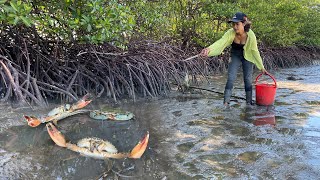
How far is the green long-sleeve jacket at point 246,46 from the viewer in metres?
5.23

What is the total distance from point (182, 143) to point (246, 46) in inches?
87.1

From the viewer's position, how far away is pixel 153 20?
24.7 ft

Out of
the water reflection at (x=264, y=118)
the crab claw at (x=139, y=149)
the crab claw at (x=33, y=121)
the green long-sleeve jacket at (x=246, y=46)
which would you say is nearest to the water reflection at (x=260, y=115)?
the water reflection at (x=264, y=118)

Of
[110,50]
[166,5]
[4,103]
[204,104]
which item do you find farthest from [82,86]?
[166,5]

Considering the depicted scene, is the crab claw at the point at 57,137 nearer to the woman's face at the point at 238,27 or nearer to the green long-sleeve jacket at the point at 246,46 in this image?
the green long-sleeve jacket at the point at 246,46

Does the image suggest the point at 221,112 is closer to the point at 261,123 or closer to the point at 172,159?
the point at 261,123

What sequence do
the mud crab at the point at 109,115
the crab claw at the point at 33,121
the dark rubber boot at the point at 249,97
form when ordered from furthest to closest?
the dark rubber boot at the point at 249,97, the mud crab at the point at 109,115, the crab claw at the point at 33,121

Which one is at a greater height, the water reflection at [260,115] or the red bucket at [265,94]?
the red bucket at [265,94]

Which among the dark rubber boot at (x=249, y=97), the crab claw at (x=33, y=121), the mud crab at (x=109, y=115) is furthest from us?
the dark rubber boot at (x=249, y=97)

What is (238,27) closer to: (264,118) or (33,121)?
(264,118)

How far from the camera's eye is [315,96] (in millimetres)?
6859

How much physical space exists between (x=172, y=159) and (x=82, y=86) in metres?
2.77

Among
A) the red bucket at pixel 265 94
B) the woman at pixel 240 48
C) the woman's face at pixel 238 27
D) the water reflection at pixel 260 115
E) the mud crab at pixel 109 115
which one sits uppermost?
the woman's face at pixel 238 27

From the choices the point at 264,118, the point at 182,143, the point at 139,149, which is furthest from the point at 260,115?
the point at 139,149
